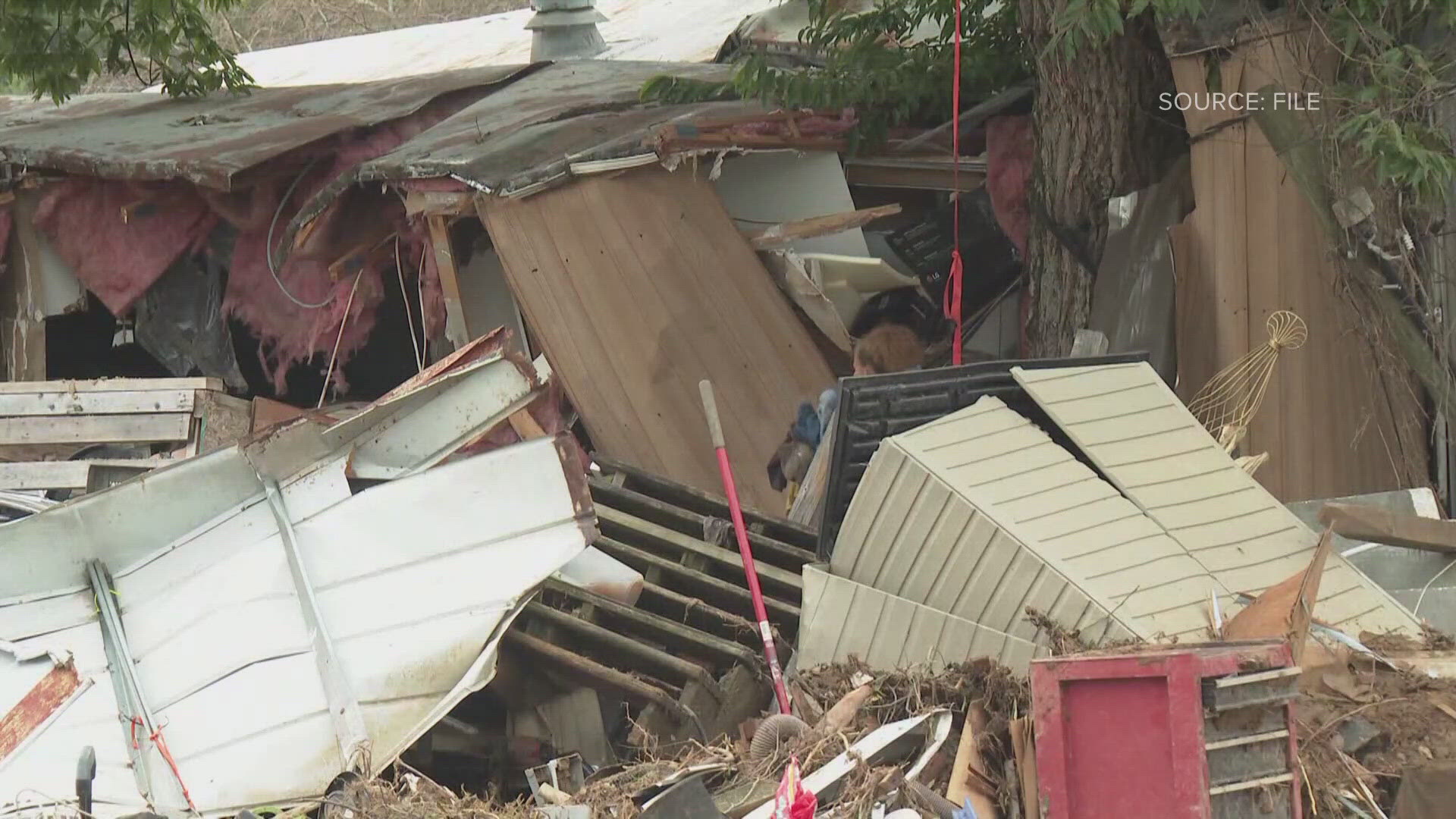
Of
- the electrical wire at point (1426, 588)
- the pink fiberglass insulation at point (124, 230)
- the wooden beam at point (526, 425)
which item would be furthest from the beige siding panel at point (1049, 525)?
the pink fiberglass insulation at point (124, 230)

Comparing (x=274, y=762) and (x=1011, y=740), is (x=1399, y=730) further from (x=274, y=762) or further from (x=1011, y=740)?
(x=274, y=762)

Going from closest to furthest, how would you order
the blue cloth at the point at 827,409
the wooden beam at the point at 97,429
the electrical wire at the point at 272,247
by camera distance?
the blue cloth at the point at 827,409 → the wooden beam at the point at 97,429 → the electrical wire at the point at 272,247

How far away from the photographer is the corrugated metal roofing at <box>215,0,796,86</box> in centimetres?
1283

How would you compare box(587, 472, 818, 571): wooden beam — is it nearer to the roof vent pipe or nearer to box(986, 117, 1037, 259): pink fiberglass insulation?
box(986, 117, 1037, 259): pink fiberglass insulation

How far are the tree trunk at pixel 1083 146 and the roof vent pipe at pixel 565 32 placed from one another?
6.04 metres

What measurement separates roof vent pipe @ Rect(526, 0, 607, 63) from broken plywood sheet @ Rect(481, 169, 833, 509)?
4920 millimetres

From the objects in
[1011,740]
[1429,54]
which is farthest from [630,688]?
[1429,54]

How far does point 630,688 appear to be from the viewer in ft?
17.8

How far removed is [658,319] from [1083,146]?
2.19 meters

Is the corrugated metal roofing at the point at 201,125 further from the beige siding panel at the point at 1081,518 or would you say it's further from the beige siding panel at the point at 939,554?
the beige siding panel at the point at 1081,518

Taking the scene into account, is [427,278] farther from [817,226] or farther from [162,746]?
[162,746]

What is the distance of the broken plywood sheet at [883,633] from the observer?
491 cm

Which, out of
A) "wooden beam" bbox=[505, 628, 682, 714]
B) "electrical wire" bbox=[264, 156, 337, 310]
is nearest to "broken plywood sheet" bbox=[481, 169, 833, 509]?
"electrical wire" bbox=[264, 156, 337, 310]

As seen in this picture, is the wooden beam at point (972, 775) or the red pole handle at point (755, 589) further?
the red pole handle at point (755, 589)
